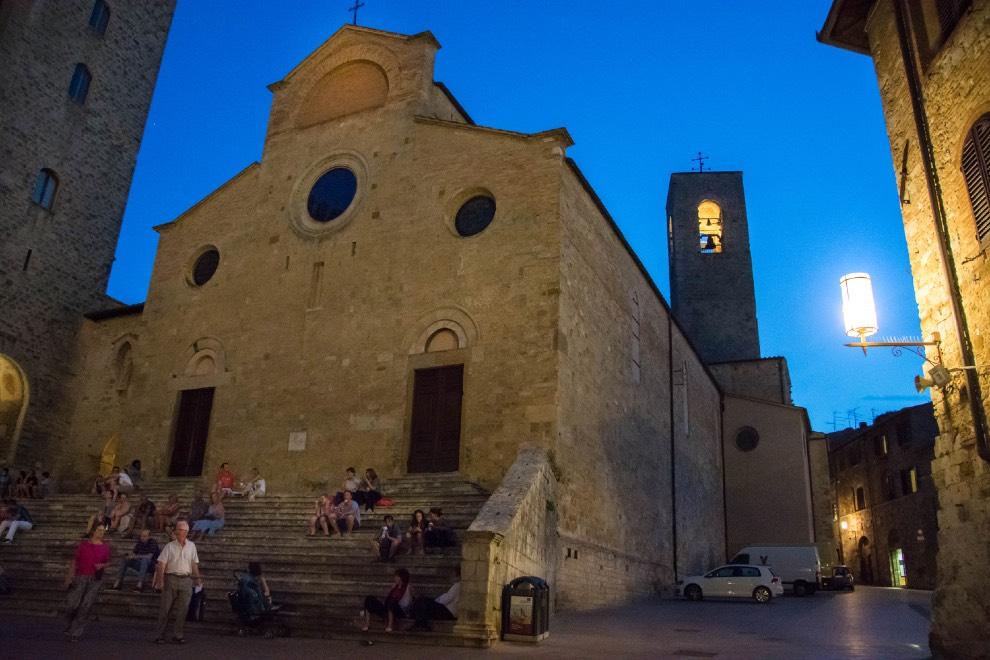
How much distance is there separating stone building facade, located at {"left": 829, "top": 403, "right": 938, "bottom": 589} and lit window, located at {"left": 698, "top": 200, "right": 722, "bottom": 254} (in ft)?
38.5

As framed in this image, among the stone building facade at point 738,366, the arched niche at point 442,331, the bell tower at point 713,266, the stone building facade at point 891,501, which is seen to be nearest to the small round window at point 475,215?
the arched niche at point 442,331

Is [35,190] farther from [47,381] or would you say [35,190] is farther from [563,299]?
[563,299]

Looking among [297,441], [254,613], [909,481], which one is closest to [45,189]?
[297,441]

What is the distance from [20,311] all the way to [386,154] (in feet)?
39.1

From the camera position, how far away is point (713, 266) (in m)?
33.9

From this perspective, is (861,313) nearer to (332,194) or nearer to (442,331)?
(442,331)

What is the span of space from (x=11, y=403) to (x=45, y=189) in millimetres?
6351

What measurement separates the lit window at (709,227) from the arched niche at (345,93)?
69.9ft

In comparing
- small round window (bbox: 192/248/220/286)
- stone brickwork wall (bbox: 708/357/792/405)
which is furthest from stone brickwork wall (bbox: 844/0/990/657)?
stone brickwork wall (bbox: 708/357/792/405)

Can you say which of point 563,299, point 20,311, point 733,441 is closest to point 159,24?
point 20,311

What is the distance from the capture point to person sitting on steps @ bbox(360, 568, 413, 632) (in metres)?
8.03

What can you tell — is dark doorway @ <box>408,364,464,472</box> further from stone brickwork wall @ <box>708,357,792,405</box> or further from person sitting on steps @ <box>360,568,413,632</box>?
stone brickwork wall @ <box>708,357,792,405</box>

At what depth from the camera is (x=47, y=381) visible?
20453 mm

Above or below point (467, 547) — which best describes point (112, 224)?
above
